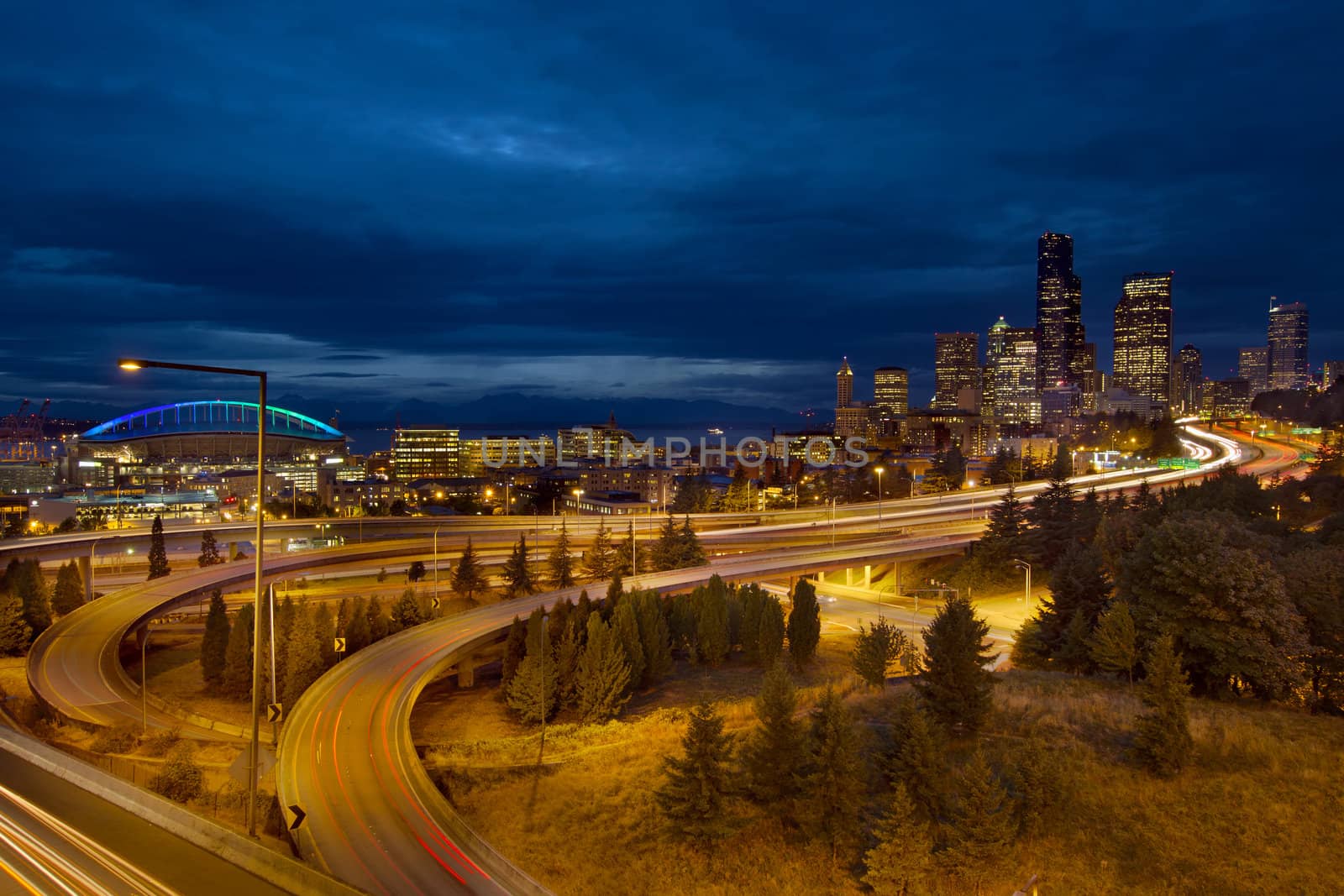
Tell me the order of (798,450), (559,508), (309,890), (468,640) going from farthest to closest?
(798,450) → (559,508) → (468,640) → (309,890)

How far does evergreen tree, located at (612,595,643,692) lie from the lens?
2928 cm

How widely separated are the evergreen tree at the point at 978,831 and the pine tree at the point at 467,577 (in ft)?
108

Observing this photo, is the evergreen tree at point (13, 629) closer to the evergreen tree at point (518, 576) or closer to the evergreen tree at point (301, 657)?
the evergreen tree at point (301, 657)

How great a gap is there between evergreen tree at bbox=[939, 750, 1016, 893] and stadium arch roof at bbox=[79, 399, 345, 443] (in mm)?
149373

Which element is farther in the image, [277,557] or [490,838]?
[277,557]

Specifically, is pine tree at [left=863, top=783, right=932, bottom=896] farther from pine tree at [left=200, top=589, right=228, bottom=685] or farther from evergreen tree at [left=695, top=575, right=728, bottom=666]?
pine tree at [left=200, top=589, right=228, bottom=685]

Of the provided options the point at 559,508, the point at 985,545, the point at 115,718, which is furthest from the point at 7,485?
the point at 985,545

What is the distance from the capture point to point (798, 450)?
190500mm

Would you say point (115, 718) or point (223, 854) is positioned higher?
point (223, 854)

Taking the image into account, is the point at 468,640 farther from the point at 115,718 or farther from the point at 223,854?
the point at 223,854

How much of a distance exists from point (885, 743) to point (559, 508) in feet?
293

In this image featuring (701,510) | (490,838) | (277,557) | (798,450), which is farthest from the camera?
(798,450)

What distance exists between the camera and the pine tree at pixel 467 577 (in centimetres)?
4369

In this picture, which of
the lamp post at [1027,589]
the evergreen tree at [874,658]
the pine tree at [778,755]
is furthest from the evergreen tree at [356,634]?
the lamp post at [1027,589]
